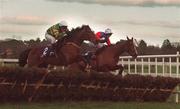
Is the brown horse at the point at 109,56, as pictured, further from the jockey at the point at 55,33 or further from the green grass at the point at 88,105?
the green grass at the point at 88,105

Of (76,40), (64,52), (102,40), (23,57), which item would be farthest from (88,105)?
(102,40)

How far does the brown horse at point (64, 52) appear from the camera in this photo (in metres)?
17.3

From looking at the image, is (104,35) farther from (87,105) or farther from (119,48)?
(87,105)

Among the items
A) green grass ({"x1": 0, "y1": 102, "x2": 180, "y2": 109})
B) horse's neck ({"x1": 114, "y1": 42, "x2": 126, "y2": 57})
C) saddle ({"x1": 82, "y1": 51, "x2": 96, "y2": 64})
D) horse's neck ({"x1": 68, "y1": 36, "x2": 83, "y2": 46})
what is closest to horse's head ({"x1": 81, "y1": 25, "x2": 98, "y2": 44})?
horse's neck ({"x1": 68, "y1": 36, "x2": 83, "y2": 46})

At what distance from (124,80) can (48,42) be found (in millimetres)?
4948

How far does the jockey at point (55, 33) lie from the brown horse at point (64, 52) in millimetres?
191

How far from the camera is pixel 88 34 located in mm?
18031

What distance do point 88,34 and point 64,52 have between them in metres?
1.11

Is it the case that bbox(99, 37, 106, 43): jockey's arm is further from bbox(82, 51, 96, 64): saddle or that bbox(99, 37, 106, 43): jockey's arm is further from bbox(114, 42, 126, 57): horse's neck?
bbox(82, 51, 96, 64): saddle

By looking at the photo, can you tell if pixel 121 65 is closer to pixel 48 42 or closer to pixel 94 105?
pixel 48 42

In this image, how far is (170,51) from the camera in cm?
3709

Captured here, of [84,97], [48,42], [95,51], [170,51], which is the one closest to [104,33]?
[95,51]

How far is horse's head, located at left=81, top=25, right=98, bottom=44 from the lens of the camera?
18.0 meters

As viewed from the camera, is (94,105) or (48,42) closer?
(94,105)
